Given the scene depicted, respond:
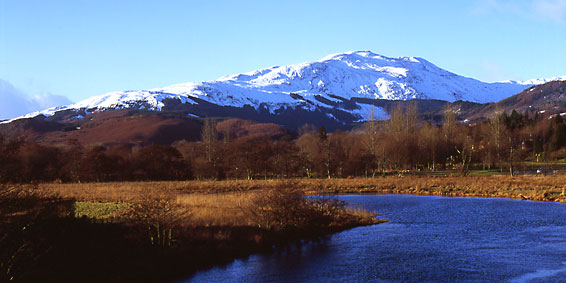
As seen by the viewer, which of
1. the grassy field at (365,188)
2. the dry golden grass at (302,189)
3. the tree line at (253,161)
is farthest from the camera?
the tree line at (253,161)

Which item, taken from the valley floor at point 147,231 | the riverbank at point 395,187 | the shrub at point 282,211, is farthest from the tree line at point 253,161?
the shrub at point 282,211

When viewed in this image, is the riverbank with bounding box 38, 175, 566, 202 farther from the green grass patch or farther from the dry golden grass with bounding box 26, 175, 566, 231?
the green grass patch

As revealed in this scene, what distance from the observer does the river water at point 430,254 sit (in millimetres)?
23297

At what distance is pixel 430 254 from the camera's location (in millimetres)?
27078

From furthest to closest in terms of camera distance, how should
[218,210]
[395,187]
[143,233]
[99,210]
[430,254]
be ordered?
[395,187] → [218,210] → [99,210] → [430,254] → [143,233]

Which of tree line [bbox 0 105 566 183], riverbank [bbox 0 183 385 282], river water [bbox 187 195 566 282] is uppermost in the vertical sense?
tree line [bbox 0 105 566 183]

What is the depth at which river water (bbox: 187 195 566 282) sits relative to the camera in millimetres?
23297

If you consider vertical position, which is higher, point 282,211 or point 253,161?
point 253,161

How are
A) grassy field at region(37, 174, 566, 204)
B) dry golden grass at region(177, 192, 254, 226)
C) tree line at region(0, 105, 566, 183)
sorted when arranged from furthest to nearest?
1. tree line at region(0, 105, 566, 183)
2. grassy field at region(37, 174, 566, 204)
3. dry golden grass at region(177, 192, 254, 226)

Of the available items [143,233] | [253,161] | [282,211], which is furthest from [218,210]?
[253,161]

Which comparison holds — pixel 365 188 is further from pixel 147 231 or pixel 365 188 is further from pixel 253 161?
pixel 147 231

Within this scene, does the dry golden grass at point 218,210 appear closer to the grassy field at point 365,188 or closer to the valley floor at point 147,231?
the valley floor at point 147,231

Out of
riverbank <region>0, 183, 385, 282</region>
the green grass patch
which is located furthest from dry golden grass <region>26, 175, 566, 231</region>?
the green grass patch

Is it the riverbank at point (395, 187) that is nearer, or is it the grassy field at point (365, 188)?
the grassy field at point (365, 188)
